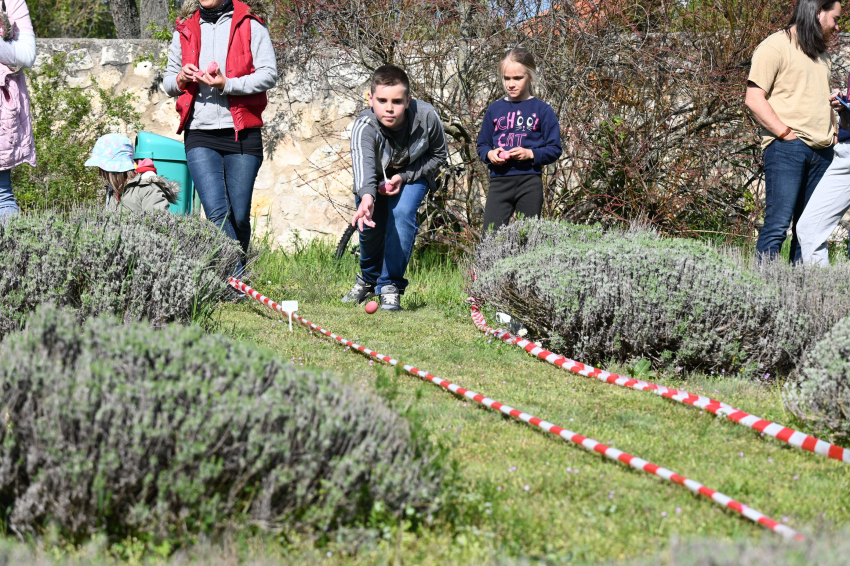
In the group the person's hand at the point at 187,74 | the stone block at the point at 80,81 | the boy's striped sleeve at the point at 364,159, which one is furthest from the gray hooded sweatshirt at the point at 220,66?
the stone block at the point at 80,81

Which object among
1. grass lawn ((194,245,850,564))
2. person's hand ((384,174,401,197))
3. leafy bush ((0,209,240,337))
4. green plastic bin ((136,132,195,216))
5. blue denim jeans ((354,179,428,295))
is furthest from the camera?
green plastic bin ((136,132,195,216))

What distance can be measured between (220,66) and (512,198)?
2.03 m

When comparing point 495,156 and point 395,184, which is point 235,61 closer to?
point 395,184

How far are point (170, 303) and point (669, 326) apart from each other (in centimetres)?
219

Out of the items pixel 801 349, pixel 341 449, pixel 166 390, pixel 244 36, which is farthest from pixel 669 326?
pixel 244 36

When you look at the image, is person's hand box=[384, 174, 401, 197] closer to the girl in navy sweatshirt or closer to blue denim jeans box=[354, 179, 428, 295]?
blue denim jeans box=[354, 179, 428, 295]

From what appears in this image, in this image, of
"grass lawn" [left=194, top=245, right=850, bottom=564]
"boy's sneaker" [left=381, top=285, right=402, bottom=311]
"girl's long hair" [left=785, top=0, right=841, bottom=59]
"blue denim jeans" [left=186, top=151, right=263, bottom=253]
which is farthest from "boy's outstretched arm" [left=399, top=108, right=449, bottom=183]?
"girl's long hair" [left=785, top=0, right=841, bottom=59]

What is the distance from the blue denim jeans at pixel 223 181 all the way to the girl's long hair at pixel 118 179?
0.58 metres

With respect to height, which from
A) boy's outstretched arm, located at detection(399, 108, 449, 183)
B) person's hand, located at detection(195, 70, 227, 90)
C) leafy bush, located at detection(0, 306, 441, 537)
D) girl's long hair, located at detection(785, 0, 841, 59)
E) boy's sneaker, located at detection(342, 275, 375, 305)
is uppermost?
girl's long hair, located at detection(785, 0, 841, 59)

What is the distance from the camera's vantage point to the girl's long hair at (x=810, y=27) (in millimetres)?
4934

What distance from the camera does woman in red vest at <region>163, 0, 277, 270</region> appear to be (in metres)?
5.26

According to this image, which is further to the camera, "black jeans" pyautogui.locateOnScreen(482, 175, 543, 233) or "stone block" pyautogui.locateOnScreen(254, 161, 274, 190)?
"stone block" pyautogui.locateOnScreen(254, 161, 274, 190)

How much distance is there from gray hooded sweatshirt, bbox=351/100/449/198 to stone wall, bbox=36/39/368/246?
230cm

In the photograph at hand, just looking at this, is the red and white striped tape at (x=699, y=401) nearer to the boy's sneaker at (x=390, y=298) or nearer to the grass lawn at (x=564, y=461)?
the grass lawn at (x=564, y=461)
